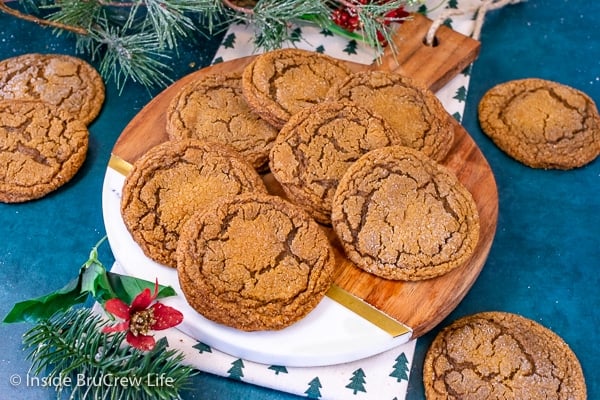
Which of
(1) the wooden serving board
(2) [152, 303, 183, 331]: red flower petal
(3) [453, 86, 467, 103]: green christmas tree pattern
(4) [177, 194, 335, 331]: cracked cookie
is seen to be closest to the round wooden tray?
(1) the wooden serving board

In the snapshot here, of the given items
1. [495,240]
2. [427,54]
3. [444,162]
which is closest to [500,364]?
[495,240]

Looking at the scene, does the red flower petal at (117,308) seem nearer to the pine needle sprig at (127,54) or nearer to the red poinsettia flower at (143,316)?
the red poinsettia flower at (143,316)

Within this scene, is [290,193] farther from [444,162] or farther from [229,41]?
[229,41]

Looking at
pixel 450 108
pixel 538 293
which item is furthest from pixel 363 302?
pixel 450 108

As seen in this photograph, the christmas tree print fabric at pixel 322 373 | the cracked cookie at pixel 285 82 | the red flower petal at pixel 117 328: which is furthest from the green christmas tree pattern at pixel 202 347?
the cracked cookie at pixel 285 82

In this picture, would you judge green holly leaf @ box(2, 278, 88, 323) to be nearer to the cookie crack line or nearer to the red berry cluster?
the red berry cluster

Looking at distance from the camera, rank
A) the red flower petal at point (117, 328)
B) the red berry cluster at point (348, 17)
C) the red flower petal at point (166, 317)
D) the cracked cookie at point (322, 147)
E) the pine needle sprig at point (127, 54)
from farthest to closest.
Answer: the red berry cluster at point (348, 17) → the pine needle sprig at point (127, 54) → the cracked cookie at point (322, 147) → the red flower petal at point (166, 317) → the red flower petal at point (117, 328)
